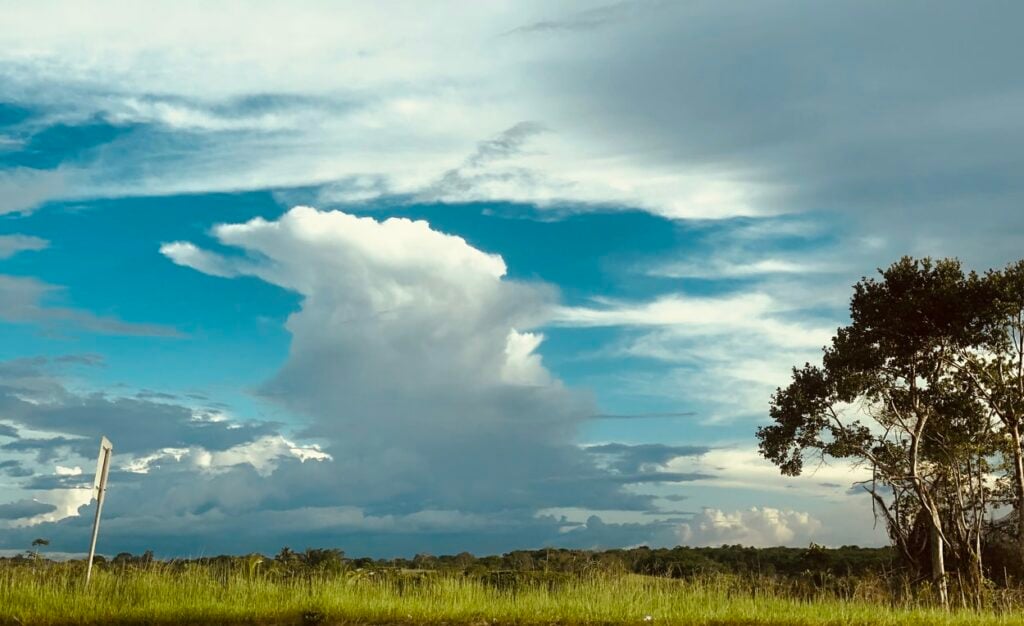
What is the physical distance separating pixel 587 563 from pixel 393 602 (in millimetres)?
6776

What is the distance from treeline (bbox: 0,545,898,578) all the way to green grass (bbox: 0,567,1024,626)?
1032 mm

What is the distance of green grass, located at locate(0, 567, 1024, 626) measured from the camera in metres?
18.3

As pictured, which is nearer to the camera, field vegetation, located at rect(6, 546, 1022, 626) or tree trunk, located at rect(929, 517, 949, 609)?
field vegetation, located at rect(6, 546, 1022, 626)

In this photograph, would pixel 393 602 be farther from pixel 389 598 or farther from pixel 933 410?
pixel 933 410

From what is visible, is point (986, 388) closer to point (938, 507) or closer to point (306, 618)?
point (938, 507)

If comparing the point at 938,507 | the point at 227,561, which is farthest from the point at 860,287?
the point at 227,561

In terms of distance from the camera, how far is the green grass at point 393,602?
1828cm

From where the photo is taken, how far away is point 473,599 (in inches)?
774

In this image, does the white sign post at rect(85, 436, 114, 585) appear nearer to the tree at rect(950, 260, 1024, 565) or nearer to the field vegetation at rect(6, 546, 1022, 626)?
the field vegetation at rect(6, 546, 1022, 626)

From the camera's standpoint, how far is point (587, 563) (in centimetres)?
2388

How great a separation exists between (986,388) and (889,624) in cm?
1190

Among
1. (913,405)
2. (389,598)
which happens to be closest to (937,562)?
(913,405)

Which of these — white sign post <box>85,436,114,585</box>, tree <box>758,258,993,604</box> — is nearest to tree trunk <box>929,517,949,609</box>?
tree <box>758,258,993,604</box>

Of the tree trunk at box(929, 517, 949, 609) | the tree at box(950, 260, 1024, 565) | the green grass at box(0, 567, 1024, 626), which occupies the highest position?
the tree at box(950, 260, 1024, 565)
